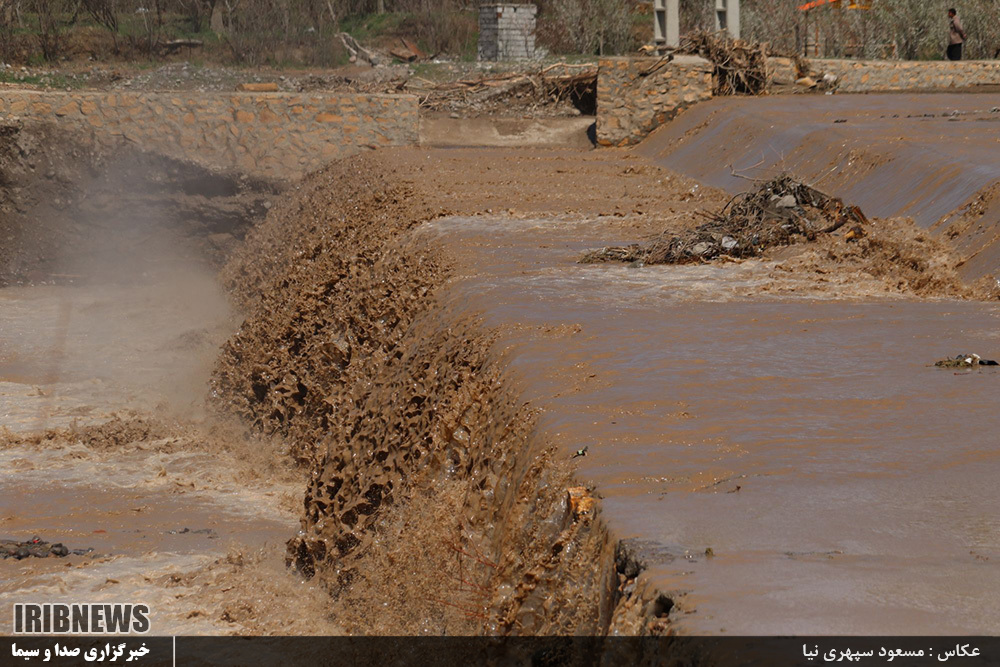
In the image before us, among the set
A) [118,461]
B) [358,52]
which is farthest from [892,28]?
[118,461]

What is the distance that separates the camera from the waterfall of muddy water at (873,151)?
7875 millimetres

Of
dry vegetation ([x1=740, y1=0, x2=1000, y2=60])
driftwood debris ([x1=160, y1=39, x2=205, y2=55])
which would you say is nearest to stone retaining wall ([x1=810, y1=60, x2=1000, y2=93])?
dry vegetation ([x1=740, y1=0, x2=1000, y2=60])

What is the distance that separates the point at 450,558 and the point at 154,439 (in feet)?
17.2

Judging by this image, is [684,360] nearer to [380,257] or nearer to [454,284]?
[454,284]

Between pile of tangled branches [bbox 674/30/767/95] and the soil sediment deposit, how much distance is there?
2.14m

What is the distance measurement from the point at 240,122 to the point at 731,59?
20.2 ft

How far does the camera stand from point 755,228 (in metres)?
7.99

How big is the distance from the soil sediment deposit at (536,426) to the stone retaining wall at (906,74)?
4.39 metres

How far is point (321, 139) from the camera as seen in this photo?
14.7 metres

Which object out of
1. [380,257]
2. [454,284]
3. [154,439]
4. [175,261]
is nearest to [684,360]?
[454,284]

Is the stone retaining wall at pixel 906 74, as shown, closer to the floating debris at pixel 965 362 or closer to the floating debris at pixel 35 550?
the floating debris at pixel 965 362

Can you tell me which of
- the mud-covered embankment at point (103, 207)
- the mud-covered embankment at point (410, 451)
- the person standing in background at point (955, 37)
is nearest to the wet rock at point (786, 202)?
the mud-covered embankment at point (410, 451)

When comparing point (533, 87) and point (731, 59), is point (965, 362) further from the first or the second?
point (533, 87)

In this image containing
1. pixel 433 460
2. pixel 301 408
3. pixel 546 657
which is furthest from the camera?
pixel 301 408
